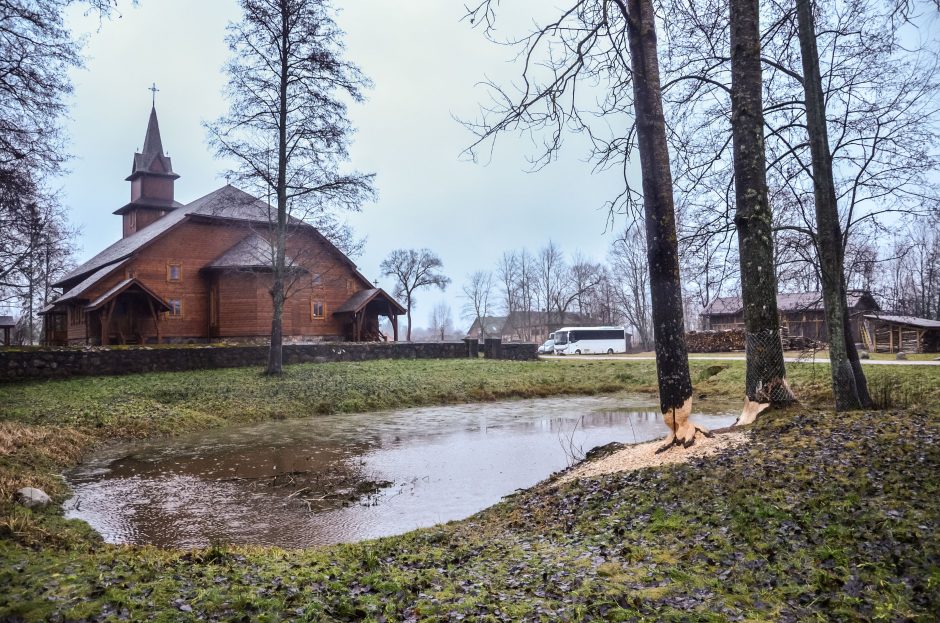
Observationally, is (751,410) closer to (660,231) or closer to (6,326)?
(660,231)

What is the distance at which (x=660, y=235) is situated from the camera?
6.62m

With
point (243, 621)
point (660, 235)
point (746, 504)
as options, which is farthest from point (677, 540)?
point (660, 235)

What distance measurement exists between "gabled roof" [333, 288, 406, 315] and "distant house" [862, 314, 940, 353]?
23564 mm

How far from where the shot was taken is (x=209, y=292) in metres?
30.5

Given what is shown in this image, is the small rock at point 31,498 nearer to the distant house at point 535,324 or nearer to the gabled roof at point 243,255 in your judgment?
the gabled roof at point 243,255

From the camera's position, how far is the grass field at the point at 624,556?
10.7ft

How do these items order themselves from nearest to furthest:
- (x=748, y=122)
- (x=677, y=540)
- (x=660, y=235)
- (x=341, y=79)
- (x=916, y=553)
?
(x=916, y=553) → (x=677, y=540) → (x=660, y=235) → (x=748, y=122) → (x=341, y=79)

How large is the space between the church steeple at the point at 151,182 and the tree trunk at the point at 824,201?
4124cm

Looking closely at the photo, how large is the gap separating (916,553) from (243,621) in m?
4.14

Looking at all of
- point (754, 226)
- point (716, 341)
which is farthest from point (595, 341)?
point (754, 226)

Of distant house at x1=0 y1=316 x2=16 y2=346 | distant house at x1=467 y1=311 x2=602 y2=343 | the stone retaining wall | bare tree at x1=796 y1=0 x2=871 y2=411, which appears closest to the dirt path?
bare tree at x1=796 y1=0 x2=871 y2=411

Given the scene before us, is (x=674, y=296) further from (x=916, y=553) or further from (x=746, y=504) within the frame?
(x=916, y=553)

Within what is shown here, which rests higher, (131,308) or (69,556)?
(131,308)

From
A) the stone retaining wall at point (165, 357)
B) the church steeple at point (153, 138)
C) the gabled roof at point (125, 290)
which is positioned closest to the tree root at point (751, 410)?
the stone retaining wall at point (165, 357)
